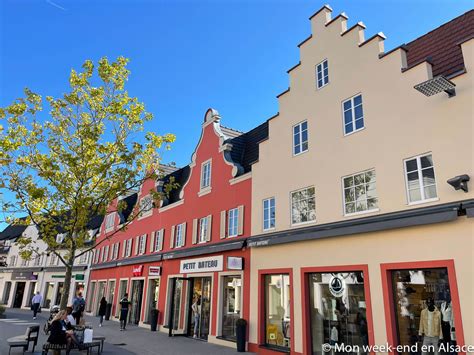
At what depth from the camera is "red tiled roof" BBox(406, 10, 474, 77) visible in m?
9.95

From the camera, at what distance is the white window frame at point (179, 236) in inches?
769

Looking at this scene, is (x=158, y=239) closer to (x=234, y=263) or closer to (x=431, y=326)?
(x=234, y=263)

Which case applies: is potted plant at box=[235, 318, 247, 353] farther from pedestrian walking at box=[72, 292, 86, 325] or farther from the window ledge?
pedestrian walking at box=[72, 292, 86, 325]

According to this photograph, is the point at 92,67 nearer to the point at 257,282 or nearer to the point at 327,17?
the point at 327,17

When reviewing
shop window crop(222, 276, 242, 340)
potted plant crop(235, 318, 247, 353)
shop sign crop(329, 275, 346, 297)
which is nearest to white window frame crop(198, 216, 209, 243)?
shop window crop(222, 276, 242, 340)

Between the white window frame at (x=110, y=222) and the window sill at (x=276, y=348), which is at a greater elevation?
the white window frame at (x=110, y=222)

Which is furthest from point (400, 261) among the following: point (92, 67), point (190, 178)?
point (190, 178)

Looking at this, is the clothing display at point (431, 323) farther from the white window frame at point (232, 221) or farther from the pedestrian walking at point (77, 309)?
the pedestrian walking at point (77, 309)

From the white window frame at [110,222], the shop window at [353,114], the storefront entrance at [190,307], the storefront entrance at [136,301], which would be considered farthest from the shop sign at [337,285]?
the white window frame at [110,222]

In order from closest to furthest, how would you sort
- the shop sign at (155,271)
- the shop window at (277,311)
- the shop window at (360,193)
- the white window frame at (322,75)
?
the shop window at (360,193) < the shop window at (277,311) < the white window frame at (322,75) < the shop sign at (155,271)

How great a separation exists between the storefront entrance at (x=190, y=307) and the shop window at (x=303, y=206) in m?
6.29

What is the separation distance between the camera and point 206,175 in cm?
1869

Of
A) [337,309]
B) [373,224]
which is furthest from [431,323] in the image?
[337,309]

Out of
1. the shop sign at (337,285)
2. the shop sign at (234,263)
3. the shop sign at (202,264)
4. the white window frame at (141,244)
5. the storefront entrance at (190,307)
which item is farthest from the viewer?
the white window frame at (141,244)
